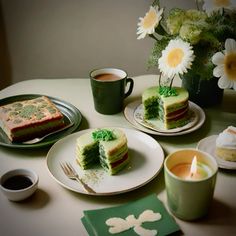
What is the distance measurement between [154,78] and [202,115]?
335 mm

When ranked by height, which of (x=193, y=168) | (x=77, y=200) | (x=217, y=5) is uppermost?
(x=217, y=5)


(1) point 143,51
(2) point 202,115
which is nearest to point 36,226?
(2) point 202,115

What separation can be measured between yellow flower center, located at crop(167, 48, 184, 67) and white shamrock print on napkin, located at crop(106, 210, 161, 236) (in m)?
0.43

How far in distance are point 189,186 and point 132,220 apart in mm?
140

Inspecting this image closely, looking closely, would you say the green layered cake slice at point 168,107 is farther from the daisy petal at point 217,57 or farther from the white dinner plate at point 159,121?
the daisy petal at point 217,57

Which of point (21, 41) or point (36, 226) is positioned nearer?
point (36, 226)

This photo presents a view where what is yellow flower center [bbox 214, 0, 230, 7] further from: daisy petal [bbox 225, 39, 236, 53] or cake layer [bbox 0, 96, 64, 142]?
cake layer [bbox 0, 96, 64, 142]

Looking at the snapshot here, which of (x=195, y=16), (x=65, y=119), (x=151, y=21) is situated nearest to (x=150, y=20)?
(x=151, y=21)

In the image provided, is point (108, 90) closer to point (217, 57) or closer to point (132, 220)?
point (217, 57)

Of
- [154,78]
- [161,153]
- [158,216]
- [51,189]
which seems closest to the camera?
[158,216]

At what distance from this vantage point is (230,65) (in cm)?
109

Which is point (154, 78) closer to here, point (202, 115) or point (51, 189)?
point (202, 115)

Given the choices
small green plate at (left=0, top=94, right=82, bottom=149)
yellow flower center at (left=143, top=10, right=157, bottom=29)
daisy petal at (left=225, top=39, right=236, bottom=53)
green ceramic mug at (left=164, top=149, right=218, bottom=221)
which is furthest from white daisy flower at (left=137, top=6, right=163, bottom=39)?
green ceramic mug at (left=164, top=149, right=218, bottom=221)

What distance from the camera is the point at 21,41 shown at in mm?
1844
